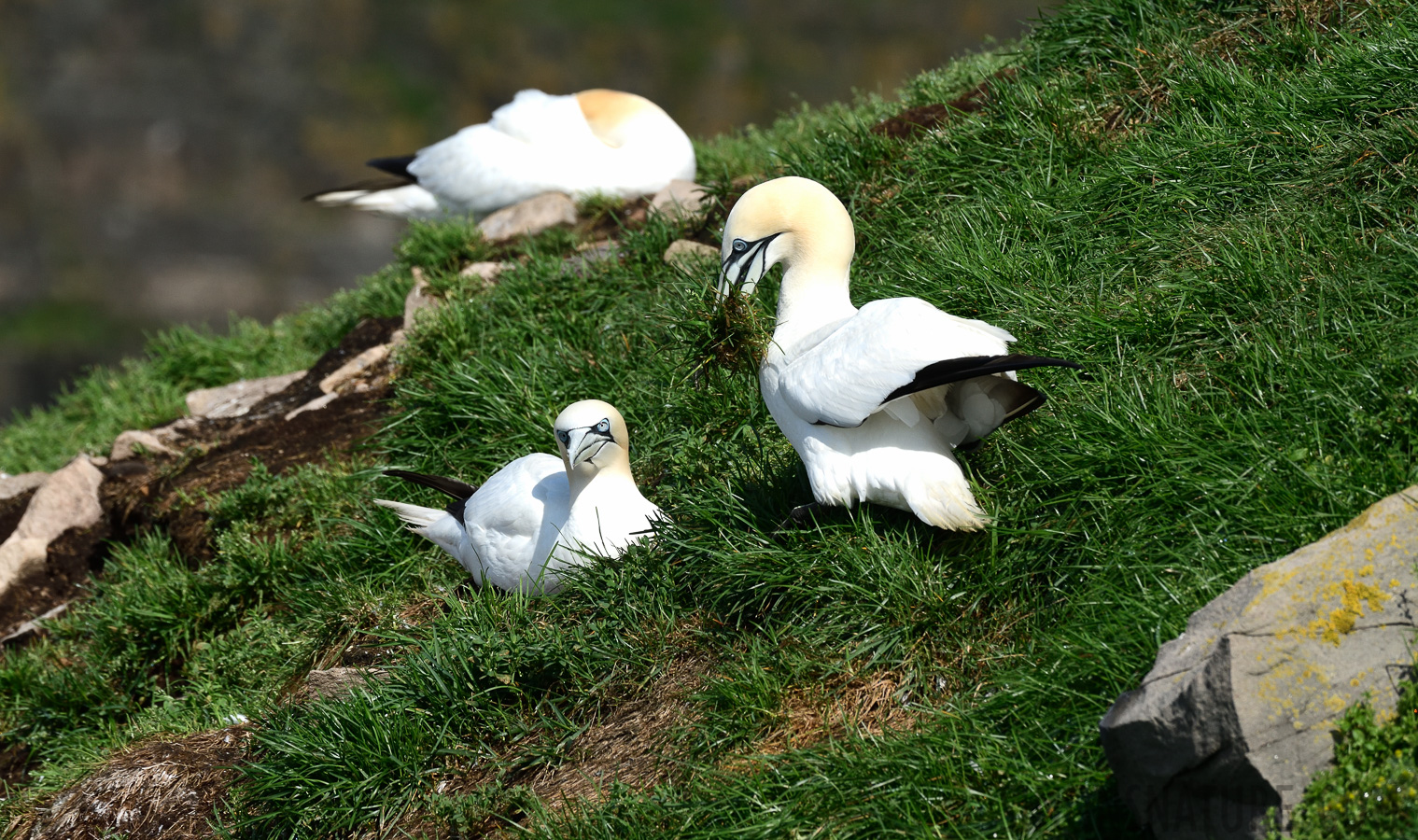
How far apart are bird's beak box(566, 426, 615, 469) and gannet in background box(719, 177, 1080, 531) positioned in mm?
888

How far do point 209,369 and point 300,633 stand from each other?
4.02 metres

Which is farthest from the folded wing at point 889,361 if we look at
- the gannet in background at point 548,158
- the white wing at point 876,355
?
the gannet in background at point 548,158

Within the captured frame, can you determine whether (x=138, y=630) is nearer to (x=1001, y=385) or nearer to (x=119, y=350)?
(x=1001, y=385)

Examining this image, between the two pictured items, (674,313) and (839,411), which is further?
(674,313)

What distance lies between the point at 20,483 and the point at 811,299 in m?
5.56

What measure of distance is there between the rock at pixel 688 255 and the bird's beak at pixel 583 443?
5.37 ft

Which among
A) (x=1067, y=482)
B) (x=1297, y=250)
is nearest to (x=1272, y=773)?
(x=1067, y=482)

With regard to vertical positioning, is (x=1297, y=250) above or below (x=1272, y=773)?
above

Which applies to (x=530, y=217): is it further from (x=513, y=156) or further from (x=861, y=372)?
(x=861, y=372)

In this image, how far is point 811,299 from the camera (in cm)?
375

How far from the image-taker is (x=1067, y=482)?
3523mm

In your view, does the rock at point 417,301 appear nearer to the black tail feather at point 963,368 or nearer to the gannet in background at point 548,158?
the gannet in background at point 548,158

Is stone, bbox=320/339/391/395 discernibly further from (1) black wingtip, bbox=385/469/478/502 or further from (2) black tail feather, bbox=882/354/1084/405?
(2) black tail feather, bbox=882/354/1084/405

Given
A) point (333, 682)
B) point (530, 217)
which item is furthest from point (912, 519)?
point (530, 217)
